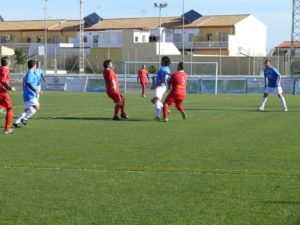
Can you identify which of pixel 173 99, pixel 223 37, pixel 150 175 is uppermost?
pixel 223 37

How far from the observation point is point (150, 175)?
9438 mm

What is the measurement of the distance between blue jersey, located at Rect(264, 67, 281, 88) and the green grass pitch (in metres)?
6.31

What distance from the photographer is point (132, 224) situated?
6637mm

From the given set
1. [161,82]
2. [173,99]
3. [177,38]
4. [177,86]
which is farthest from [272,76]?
[177,38]

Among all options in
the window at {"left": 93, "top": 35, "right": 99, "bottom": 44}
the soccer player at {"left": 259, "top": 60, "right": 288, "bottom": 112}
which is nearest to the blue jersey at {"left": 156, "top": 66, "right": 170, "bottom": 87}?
the soccer player at {"left": 259, "top": 60, "right": 288, "bottom": 112}

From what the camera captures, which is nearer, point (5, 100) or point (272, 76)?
point (5, 100)

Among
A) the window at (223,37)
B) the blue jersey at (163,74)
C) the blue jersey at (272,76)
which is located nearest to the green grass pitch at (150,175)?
the blue jersey at (163,74)

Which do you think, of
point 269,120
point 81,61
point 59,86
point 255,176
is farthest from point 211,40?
point 255,176

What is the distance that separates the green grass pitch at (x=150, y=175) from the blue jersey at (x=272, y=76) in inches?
249

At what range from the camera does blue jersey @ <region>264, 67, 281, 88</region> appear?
23.3 m

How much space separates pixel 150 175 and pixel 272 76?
14896mm

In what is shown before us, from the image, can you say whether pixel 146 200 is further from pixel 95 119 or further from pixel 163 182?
pixel 95 119

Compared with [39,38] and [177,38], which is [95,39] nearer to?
[39,38]

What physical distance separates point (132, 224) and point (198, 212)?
2.85ft
